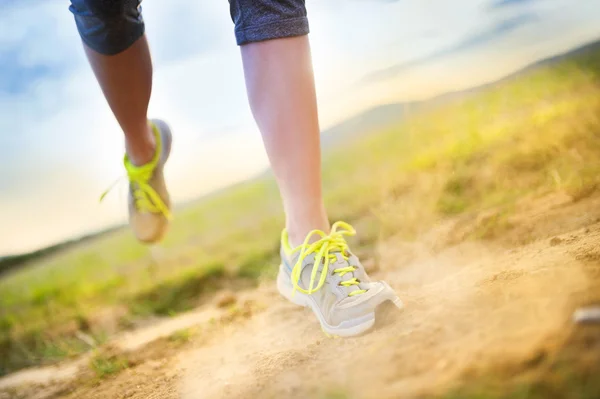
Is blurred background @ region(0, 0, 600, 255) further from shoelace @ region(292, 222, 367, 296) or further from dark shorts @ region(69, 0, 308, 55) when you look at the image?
shoelace @ region(292, 222, 367, 296)

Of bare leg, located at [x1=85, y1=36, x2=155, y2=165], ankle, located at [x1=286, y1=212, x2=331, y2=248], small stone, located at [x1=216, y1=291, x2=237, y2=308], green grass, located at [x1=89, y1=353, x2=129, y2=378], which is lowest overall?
small stone, located at [x1=216, y1=291, x2=237, y2=308]

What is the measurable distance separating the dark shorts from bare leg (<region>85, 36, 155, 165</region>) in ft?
0.13

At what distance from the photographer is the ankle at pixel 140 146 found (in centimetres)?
163

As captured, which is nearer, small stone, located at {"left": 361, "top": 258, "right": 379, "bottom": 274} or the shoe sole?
the shoe sole

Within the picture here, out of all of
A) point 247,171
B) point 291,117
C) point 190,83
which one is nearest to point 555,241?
point 291,117

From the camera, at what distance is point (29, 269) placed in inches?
91.3

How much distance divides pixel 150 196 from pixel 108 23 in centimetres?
54

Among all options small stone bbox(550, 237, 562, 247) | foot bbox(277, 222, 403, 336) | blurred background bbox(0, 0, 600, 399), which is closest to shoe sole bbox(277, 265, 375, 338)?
foot bbox(277, 222, 403, 336)

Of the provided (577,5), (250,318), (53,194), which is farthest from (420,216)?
(53,194)

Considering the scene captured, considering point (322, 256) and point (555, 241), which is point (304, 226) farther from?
point (555, 241)

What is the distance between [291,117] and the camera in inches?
45.3

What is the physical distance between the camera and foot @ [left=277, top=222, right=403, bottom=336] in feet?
3.46

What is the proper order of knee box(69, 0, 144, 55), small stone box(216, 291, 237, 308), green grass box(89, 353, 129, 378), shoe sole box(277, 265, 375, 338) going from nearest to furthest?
shoe sole box(277, 265, 375, 338), knee box(69, 0, 144, 55), green grass box(89, 353, 129, 378), small stone box(216, 291, 237, 308)

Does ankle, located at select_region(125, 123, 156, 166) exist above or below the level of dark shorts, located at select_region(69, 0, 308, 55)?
below
